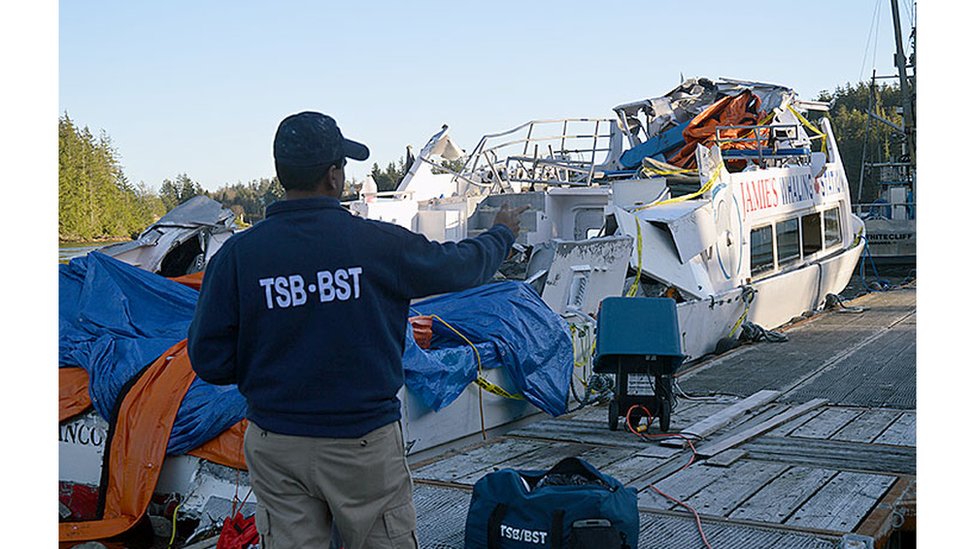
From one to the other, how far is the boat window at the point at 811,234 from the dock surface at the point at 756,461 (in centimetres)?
551

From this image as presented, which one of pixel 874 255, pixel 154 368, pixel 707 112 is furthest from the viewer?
pixel 874 255

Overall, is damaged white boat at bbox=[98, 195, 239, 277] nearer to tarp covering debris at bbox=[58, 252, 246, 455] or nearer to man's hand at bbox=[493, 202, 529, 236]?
tarp covering debris at bbox=[58, 252, 246, 455]

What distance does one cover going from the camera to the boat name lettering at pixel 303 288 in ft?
9.47

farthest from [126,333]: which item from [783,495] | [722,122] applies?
[722,122]

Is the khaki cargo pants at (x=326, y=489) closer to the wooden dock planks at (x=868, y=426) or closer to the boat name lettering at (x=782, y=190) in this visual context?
the wooden dock planks at (x=868, y=426)

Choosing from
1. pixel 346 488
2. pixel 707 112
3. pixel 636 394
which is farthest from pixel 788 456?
pixel 707 112

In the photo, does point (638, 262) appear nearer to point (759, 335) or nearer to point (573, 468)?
point (759, 335)

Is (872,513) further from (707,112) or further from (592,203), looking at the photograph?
(707,112)

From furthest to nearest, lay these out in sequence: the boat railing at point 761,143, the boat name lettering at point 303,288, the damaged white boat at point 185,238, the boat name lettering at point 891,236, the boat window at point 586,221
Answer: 1. the boat name lettering at point 891,236
2. the boat railing at point 761,143
3. the boat window at point 586,221
4. the damaged white boat at point 185,238
5. the boat name lettering at point 303,288

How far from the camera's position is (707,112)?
14.6 m

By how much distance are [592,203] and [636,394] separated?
6681mm

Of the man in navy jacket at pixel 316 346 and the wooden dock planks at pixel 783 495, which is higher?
the man in navy jacket at pixel 316 346

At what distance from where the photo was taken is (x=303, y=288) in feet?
9.47

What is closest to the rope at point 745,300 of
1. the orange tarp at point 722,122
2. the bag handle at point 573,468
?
the orange tarp at point 722,122
